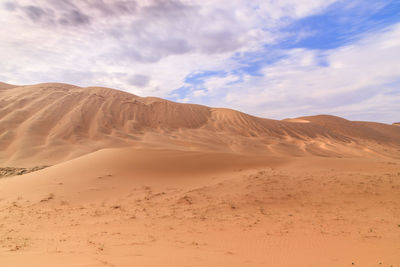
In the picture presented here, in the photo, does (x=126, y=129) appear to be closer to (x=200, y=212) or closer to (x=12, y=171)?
(x=12, y=171)

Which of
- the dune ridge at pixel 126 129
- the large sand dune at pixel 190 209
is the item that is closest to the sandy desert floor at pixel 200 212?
the large sand dune at pixel 190 209

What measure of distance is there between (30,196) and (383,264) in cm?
915

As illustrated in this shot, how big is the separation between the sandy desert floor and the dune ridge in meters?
8.19

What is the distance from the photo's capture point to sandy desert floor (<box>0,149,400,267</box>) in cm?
418

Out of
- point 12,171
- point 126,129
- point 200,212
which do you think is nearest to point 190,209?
point 200,212

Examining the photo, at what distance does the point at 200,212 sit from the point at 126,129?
1849 cm

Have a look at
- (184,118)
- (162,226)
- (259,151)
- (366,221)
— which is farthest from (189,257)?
(184,118)

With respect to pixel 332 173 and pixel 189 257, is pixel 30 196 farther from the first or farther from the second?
pixel 332 173

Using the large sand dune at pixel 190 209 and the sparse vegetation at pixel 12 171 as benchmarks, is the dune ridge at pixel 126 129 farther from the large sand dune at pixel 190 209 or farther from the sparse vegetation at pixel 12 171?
the sparse vegetation at pixel 12 171

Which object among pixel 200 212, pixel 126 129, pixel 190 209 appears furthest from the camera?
pixel 126 129

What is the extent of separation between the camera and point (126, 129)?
24.4 meters

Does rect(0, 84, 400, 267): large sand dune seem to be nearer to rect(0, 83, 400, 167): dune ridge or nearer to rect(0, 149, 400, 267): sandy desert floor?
rect(0, 149, 400, 267): sandy desert floor

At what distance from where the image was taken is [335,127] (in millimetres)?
37812

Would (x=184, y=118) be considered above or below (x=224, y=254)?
above
